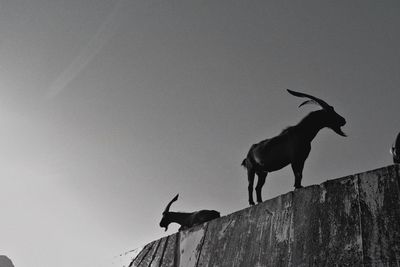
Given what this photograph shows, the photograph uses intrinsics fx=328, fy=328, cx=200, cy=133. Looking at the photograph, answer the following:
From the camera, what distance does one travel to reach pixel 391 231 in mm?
2438

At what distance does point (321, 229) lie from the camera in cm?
294

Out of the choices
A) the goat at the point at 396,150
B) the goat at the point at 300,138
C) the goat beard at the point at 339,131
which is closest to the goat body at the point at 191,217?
the goat at the point at 300,138

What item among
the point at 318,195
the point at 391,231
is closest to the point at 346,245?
the point at 391,231

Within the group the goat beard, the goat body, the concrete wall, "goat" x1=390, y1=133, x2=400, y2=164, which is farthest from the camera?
the goat body

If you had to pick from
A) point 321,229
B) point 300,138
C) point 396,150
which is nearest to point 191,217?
point 300,138

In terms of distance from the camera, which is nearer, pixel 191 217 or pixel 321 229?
pixel 321 229

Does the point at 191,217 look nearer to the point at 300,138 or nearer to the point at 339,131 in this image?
the point at 300,138

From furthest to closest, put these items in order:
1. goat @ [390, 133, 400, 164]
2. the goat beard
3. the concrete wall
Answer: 1. the goat beard
2. goat @ [390, 133, 400, 164]
3. the concrete wall

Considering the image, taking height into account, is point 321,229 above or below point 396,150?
below

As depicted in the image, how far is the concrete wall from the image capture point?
2512 millimetres

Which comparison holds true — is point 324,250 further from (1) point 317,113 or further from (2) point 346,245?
(1) point 317,113

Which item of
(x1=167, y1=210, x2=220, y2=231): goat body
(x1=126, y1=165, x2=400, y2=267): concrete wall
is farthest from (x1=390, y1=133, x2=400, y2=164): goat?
(x1=167, y1=210, x2=220, y2=231): goat body

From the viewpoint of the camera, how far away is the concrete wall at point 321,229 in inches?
98.9

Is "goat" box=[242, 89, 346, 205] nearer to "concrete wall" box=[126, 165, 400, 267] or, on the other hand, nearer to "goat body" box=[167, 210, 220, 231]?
"concrete wall" box=[126, 165, 400, 267]
